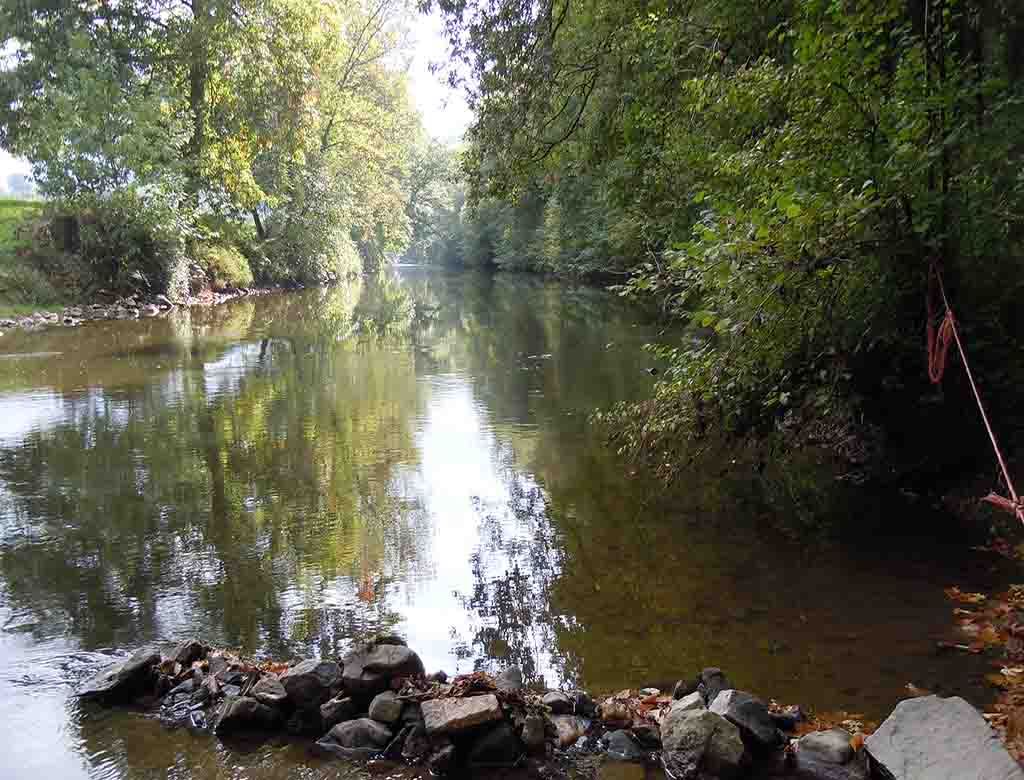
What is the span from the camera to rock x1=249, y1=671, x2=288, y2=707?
13.4 ft

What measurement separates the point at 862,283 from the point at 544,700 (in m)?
3.86

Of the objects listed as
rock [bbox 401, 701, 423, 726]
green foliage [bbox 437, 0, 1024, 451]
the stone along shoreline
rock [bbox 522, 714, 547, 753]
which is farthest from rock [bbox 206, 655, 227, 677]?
green foliage [bbox 437, 0, 1024, 451]

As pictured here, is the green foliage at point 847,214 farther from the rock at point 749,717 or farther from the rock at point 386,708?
the rock at point 386,708

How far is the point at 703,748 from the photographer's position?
11.8 ft

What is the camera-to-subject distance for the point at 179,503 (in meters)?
7.62

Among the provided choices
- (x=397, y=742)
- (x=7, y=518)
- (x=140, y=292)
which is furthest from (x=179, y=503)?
(x=140, y=292)

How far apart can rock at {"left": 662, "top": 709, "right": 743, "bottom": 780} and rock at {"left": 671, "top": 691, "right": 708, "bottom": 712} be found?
0.12 m

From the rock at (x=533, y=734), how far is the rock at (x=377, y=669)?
0.65 metres

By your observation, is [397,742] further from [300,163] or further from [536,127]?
[300,163]

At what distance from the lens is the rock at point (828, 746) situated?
3.53 m

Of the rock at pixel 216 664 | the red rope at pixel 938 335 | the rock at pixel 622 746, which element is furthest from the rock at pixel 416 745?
the red rope at pixel 938 335

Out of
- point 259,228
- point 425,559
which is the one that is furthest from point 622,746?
point 259,228

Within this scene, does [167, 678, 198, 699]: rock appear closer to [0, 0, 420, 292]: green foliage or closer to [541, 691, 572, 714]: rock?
[541, 691, 572, 714]: rock

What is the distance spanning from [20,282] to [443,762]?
24.1 m
